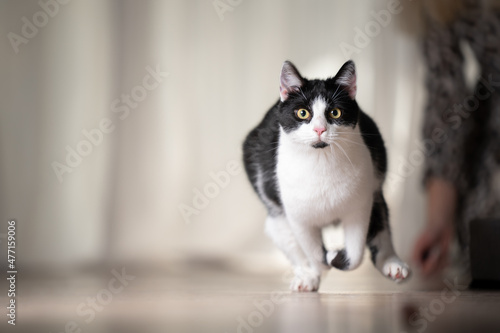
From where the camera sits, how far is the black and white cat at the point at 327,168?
1.22 metres

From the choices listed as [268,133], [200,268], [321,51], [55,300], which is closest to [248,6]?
[321,51]

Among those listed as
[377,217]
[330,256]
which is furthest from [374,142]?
[330,256]

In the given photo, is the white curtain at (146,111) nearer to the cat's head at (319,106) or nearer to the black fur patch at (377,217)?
the black fur patch at (377,217)

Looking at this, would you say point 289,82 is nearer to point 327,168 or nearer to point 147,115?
point 327,168

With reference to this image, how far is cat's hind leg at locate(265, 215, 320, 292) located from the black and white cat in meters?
0.03

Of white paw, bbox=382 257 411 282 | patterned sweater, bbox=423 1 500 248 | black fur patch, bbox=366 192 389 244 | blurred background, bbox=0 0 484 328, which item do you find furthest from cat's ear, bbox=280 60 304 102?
blurred background, bbox=0 0 484 328

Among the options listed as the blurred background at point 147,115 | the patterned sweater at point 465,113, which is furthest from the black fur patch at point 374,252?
the blurred background at point 147,115

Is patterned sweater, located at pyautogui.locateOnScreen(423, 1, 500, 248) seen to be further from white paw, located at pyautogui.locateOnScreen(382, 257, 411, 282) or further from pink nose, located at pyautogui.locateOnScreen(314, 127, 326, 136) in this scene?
pink nose, located at pyautogui.locateOnScreen(314, 127, 326, 136)

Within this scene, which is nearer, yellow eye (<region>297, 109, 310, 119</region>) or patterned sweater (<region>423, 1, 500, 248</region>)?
yellow eye (<region>297, 109, 310, 119</region>)

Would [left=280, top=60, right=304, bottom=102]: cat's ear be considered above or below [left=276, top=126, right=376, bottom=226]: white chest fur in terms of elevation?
above

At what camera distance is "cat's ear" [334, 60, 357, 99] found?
1.18 meters

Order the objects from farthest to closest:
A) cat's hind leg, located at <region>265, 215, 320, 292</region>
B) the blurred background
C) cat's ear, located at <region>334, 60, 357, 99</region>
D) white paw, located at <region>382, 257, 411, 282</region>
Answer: the blurred background, cat's hind leg, located at <region>265, 215, 320, 292</region>, white paw, located at <region>382, 257, 411, 282</region>, cat's ear, located at <region>334, 60, 357, 99</region>

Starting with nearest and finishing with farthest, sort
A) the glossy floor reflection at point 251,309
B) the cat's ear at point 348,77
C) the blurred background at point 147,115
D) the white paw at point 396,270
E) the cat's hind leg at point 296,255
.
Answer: the glossy floor reflection at point 251,309 < the cat's ear at point 348,77 < the white paw at point 396,270 < the cat's hind leg at point 296,255 < the blurred background at point 147,115

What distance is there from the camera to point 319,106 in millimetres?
1226
